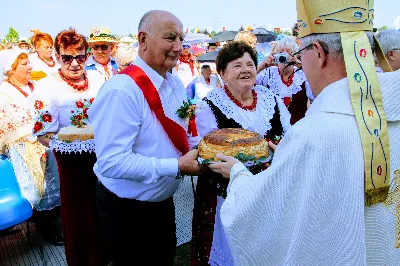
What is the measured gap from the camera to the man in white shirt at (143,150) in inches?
84.0

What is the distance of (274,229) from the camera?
137cm

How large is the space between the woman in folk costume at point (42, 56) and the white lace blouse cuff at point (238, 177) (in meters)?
6.76

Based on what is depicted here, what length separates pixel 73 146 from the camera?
3.00 meters

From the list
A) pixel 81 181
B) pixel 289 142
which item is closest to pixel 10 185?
pixel 81 181

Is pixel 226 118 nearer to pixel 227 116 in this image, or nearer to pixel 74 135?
pixel 227 116

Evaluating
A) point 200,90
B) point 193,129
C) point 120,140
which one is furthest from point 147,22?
point 200,90

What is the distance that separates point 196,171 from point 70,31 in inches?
94.9

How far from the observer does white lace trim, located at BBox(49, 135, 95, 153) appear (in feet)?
9.80

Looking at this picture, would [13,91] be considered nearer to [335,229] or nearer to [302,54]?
[302,54]

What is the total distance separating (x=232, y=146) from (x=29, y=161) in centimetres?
309

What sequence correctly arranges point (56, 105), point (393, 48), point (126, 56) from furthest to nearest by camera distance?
point (126, 56) → point (393, 48) → point (56, 105)

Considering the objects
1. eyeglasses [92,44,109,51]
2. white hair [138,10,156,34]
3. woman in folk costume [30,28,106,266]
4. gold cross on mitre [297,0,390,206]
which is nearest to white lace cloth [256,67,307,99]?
A: woman in folk costume [30,28,106,266]

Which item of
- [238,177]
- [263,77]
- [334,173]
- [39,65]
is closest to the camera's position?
[334,173]

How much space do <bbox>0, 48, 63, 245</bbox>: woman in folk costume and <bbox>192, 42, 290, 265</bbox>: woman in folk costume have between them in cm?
216
